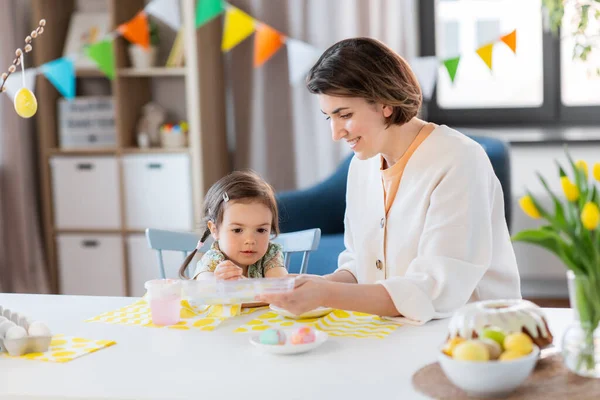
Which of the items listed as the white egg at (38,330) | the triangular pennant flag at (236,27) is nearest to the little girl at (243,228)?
the white egg at (38,330)

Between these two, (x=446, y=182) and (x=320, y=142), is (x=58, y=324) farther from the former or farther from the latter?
(x=320, y=142)

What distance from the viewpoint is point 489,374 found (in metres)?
1.22

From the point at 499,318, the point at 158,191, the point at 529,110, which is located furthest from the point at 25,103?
the point at 529,110

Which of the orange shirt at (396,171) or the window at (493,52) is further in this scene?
the window at (493,52)

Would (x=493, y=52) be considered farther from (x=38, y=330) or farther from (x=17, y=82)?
(x=38, y=330)

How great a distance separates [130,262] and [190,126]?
2.36ft

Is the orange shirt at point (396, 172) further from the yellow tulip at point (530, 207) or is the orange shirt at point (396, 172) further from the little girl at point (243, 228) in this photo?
the yellow tulip at point (530, 207)

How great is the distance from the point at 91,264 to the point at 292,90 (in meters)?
1.28

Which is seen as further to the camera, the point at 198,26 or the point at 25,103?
the point at 198,26

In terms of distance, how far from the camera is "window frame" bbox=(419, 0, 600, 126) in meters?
4.20

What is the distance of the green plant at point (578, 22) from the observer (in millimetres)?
3680

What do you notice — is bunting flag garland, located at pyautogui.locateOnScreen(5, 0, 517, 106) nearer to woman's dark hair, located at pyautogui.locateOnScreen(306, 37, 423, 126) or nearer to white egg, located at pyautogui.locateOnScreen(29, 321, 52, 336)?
woman's dark hair, located at pyautogui.locateOnScreen(306, 37, 423, 126)

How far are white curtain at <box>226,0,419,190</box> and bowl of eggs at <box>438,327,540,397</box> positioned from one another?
2848 mm

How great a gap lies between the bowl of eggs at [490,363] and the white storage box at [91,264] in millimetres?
3111
